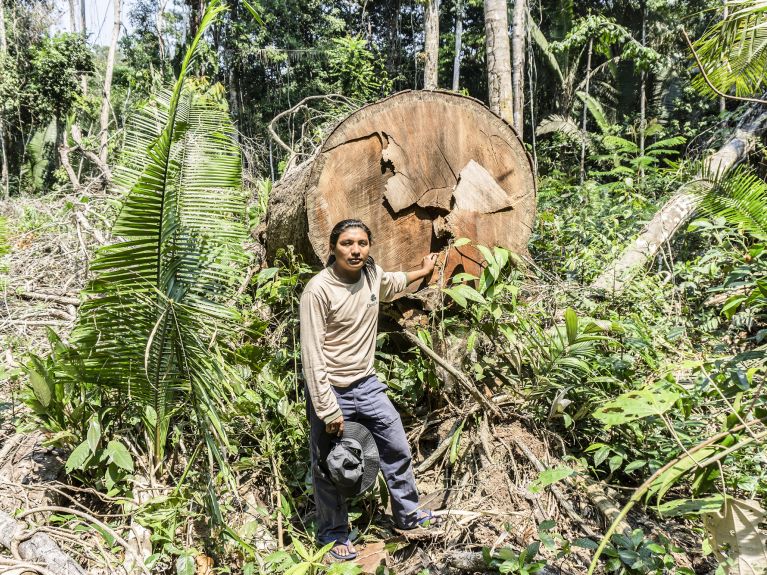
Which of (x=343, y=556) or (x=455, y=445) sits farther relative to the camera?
(x=455, y=445)

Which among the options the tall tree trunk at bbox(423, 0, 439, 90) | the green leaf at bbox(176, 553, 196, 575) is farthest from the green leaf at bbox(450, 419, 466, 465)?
the tall tree trunk at bbox(423, 0, 439, 90)

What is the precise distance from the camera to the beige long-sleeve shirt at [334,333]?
265 centimetres

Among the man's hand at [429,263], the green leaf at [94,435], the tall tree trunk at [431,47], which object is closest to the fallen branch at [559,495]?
the man's hand at [429,263]

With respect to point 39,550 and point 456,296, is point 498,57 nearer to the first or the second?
point 456,296

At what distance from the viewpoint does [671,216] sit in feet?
15.6

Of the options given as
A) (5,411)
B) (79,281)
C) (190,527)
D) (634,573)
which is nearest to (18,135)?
(79,281)

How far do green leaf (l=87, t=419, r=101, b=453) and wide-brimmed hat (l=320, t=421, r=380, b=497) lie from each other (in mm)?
1063

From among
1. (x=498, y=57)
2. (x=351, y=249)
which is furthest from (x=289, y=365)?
(x=498, y=57)

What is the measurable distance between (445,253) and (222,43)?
57.6 ft

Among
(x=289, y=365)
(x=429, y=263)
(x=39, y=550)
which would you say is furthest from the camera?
(x=289, y=365)

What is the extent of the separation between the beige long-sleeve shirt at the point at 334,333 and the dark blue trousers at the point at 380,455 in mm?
96

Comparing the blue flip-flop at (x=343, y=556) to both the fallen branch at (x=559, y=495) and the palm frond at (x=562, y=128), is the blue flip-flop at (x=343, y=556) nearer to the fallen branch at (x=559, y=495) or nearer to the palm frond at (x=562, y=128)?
the fallen branch at (x=559, y=495)

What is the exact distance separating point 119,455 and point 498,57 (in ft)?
15.2

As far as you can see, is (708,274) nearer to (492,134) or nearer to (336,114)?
(492,134)
